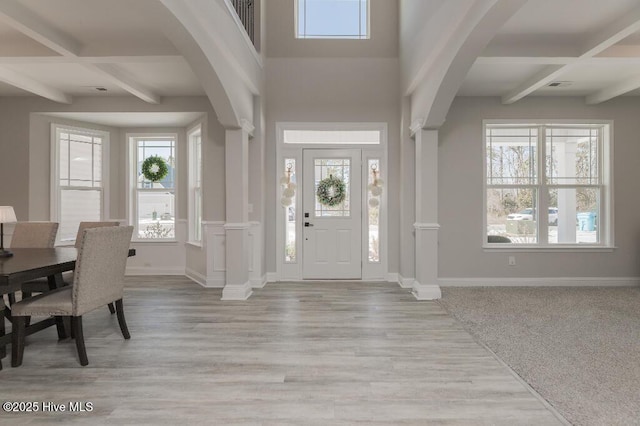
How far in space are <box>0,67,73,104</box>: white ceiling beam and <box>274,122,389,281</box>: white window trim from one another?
3.02 meters

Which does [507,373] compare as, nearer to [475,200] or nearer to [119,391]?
[119,391]

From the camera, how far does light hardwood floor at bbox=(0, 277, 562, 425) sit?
2.08 m

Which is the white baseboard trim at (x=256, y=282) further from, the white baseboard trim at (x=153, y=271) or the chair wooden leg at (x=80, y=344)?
the chair wooden leg at (x=80, y=344)

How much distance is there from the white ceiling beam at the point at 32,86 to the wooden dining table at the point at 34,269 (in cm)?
223

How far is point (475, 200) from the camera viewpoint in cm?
536

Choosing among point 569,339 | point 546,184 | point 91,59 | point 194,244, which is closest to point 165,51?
point 91,59

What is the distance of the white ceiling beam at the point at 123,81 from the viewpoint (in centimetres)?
417

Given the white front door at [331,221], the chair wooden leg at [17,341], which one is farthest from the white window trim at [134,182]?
the chair wooden leg at [17,341]

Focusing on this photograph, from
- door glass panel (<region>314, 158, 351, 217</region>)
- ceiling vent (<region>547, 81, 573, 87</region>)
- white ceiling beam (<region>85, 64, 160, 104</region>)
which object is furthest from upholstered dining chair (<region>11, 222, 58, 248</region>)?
ceiling vent (<region>547, 81, 573, 87</region>)

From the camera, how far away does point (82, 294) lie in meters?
2.72

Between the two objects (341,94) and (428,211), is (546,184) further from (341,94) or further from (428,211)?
(341,94)

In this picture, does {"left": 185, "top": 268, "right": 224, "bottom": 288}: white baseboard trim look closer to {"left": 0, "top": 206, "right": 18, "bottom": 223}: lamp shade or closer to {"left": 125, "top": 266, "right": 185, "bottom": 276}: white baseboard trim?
{"left": 125, "top": 266, "right": 185, "bottom": 276}: white baseboard trim

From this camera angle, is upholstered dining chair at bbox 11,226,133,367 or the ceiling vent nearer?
upholstered dining chair at bbox 11,226,133,367

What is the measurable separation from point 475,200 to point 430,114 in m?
1.73
